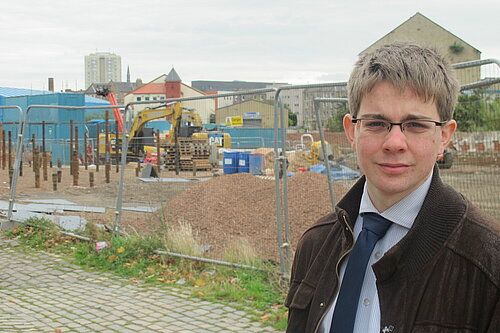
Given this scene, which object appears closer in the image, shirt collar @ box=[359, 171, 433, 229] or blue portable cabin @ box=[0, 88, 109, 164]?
shirt collar @ box=[359, 171, 433, 229]

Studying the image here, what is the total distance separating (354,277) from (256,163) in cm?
685

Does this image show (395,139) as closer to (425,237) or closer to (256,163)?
(425,237)

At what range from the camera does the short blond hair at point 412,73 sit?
183cm

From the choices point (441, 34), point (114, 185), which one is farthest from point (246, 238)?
point (441, 34)

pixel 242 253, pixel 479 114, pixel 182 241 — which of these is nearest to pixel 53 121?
pixel 182 241

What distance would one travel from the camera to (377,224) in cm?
194

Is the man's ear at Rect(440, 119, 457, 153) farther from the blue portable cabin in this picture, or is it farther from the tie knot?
the blue portable cabin

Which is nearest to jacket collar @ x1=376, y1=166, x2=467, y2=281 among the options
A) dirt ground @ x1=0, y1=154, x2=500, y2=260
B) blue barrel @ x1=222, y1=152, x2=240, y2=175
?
dirt ground @ x1=0, y1=154, x2=500, y2=260

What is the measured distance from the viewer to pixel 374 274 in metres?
1.87

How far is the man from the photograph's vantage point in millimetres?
1672

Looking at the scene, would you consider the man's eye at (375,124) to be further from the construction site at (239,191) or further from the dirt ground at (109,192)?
the dirt ground at (109,192)

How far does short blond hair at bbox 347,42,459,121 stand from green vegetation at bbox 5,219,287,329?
4328 millimetres

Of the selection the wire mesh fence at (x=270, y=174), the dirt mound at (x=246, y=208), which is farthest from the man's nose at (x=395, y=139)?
the dirt mound at (x=246, y=208)

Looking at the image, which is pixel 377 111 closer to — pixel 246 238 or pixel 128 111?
pixel 246 238
